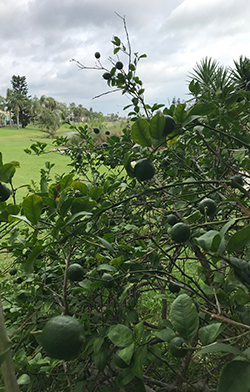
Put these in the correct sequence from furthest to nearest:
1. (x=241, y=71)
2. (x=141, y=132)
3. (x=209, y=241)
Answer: (x=241, y=71)
(x=141, y=132)
(x=209, y=241)

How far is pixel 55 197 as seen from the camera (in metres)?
0.64

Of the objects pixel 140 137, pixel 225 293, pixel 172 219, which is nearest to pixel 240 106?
pixel 172 219

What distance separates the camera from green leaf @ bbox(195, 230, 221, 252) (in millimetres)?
500

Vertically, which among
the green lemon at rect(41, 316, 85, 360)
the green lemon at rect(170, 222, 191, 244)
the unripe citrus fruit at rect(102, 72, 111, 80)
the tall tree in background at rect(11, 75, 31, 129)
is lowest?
the green lemon at rect(41, 316, 85, 360)

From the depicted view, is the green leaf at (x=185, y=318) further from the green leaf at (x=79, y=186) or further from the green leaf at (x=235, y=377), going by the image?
the green leaf at (x=79, y=186)

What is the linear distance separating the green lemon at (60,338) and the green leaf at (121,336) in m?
0.13

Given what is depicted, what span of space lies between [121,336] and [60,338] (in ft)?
0.59

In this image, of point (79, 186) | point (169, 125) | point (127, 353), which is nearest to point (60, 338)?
point (127, 353)

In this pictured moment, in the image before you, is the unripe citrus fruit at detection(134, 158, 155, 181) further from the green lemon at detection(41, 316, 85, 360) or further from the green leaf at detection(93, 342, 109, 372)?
the green leaf at detection(93, 342, 109, 372)

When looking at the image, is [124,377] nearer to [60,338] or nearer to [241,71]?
[60,338]

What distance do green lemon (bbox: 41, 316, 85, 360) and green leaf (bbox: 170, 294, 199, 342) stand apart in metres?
0.20

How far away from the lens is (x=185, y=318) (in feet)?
1.67

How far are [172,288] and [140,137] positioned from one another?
650 mm

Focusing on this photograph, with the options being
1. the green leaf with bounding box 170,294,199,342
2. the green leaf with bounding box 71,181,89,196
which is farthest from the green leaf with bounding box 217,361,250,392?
the green leaf with bounding box 71,181,89,196
